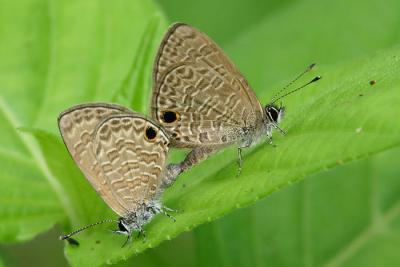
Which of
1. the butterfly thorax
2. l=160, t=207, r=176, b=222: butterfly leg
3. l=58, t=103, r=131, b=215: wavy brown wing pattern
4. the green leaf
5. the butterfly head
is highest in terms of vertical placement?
l=58, t=103, r=131, b=215: wavy brown wing pattern

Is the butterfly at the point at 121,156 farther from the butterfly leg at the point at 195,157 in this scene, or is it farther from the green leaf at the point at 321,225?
the green leaf at the point at 321,225

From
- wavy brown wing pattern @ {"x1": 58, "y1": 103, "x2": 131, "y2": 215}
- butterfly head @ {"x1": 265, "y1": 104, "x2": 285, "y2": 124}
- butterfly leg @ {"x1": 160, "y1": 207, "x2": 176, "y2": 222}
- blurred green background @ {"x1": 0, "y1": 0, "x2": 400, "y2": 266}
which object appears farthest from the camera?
blurred green background @ {"x1": 0, "y1": 0, "x2": 400, "y2": 266}

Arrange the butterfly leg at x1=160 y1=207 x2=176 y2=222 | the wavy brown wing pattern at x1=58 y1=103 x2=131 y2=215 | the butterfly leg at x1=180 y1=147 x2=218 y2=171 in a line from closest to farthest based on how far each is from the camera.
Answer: the butterfly leg at x1=160 y1=207 x2=176 y2=222 < the wavy brown wing pattern at x1=58 y1=103 x2=131 y2=215 < the butterfly leg at x1=180 y1=147 x2=218 y2=171

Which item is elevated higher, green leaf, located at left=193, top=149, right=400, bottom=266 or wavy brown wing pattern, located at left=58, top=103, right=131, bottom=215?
wavy brown wing pattern, located at left=58, top=103, right=131, bottom=215

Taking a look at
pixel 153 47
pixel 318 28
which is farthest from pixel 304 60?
pixel 153 47

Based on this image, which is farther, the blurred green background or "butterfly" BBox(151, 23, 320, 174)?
the blurred green background

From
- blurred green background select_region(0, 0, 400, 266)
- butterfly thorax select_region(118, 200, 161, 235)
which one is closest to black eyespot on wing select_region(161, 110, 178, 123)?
butterfly thorax select_region(118, 200, 161, 235)

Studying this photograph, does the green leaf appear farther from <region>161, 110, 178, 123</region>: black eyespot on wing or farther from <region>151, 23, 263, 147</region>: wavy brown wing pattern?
<region>161, 110, 178, 123</region>: black eyespot on wing

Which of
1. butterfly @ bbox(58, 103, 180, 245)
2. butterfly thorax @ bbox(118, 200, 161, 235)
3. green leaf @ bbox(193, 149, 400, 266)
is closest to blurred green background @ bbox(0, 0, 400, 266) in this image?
green leaf @ bbox(193, 149, 400, 266)
